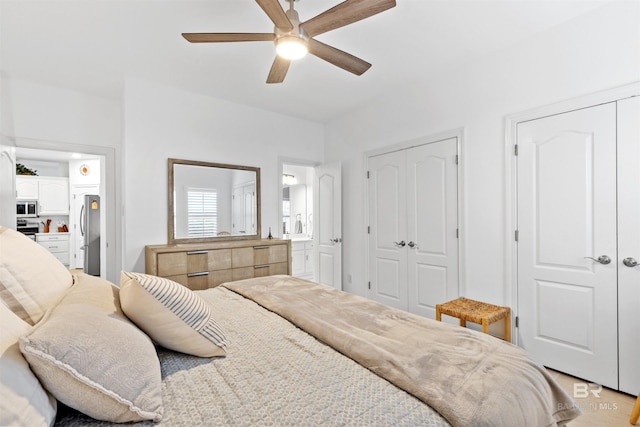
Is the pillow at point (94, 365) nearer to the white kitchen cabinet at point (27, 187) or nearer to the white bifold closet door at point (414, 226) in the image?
the white bifold closet door at point (414, 226)

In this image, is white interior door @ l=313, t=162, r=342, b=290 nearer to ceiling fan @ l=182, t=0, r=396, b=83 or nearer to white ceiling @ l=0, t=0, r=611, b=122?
white ceiling @ l=0, t=0, r=611, b=122

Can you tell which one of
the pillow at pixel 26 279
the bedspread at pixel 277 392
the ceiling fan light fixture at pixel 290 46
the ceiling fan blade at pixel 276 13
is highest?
the ceiling fan blade at pixel 276 13

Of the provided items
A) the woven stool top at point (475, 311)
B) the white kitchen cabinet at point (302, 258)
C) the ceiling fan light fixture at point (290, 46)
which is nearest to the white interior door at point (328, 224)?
the white kitchen cabinet at point (302, 258)

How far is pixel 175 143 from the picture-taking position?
11.7ft

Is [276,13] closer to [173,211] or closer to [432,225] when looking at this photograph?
[432,225]

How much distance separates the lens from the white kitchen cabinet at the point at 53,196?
257 inches

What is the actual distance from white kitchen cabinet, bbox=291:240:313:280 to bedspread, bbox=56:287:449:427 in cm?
414

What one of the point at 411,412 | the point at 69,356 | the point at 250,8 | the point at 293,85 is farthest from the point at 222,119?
the point at 411,412

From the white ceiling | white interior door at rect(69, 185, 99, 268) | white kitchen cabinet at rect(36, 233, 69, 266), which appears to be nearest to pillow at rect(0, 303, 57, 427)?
the white ceiling

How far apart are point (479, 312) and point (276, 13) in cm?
262

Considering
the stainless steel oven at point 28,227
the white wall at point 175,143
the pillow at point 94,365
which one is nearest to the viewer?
the pillow at point 94,365

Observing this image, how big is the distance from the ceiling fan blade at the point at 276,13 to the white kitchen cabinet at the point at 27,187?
7470 mm

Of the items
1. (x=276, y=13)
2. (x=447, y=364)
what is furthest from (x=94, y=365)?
(x=276, y=13)

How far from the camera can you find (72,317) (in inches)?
33.0
